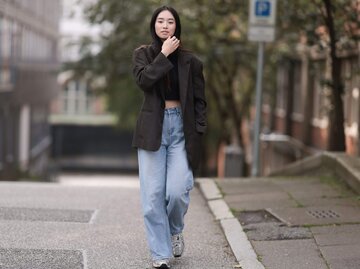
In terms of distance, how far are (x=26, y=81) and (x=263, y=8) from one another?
2406 centimetres

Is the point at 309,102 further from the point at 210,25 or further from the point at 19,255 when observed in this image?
the point at 19,255

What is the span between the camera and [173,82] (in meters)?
5.63

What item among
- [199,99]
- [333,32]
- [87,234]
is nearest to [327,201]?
[87,234]

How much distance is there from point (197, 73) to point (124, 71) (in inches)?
→ 715

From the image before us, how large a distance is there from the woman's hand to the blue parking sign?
5779 mm

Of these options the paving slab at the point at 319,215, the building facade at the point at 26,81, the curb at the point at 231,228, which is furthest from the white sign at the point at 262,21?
the building facade at the point at 26,81

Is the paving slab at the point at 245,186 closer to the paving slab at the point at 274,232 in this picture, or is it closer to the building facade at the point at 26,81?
the paving slab at the point at 274,232

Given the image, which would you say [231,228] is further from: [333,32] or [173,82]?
[333,32]

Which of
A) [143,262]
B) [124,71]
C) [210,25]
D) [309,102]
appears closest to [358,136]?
[210,25]

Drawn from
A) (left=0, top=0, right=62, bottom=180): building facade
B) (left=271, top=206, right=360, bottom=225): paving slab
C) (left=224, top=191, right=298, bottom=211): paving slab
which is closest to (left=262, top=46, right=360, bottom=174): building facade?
(left=0, top=0, right=62, bottom=180): building facade

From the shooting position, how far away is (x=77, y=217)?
310 inches

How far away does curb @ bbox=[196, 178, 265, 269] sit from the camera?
5989 mm

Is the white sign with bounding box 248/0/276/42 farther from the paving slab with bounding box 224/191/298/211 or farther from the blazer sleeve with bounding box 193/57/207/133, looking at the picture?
the blazer sleeve with bounding box 193/57/207/133

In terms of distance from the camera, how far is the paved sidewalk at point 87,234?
19.5 ft
